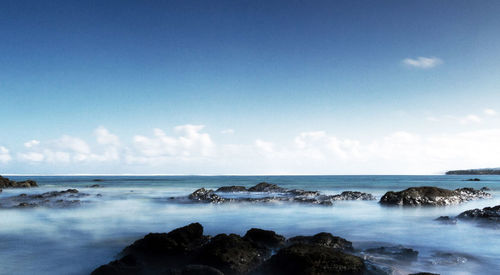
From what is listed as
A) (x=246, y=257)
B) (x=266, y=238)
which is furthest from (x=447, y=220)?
(x=246, y=257)

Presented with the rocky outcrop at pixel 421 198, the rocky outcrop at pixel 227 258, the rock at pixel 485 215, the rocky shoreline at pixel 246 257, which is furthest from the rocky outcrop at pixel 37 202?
the rock at pixel 485 215

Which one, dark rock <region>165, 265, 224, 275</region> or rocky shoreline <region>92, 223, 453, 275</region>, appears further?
rocky shoreline <region>92, 223, 453, 275</region>

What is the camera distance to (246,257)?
9.24 m

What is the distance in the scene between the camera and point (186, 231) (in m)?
11.5

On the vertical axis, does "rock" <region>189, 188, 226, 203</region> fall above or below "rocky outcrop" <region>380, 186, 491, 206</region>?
below

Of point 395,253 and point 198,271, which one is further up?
point 198,271

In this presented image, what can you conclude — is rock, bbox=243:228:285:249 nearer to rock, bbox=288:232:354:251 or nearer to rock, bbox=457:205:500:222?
rock, bbox=288:232:354:251

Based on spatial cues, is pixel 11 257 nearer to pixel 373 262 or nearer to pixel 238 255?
pixel 238 255

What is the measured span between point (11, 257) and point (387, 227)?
16651 millimetres

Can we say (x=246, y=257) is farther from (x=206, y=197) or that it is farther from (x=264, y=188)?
(x=264, y=188)

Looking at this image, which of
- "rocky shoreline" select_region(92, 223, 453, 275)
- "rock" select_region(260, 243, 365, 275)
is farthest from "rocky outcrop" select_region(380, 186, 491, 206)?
"rock" select_region(260, 243, 365, 275)

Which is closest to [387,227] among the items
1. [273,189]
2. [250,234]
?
[250,234]

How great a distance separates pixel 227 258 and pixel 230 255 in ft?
0.48

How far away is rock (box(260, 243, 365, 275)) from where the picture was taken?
8180mm
